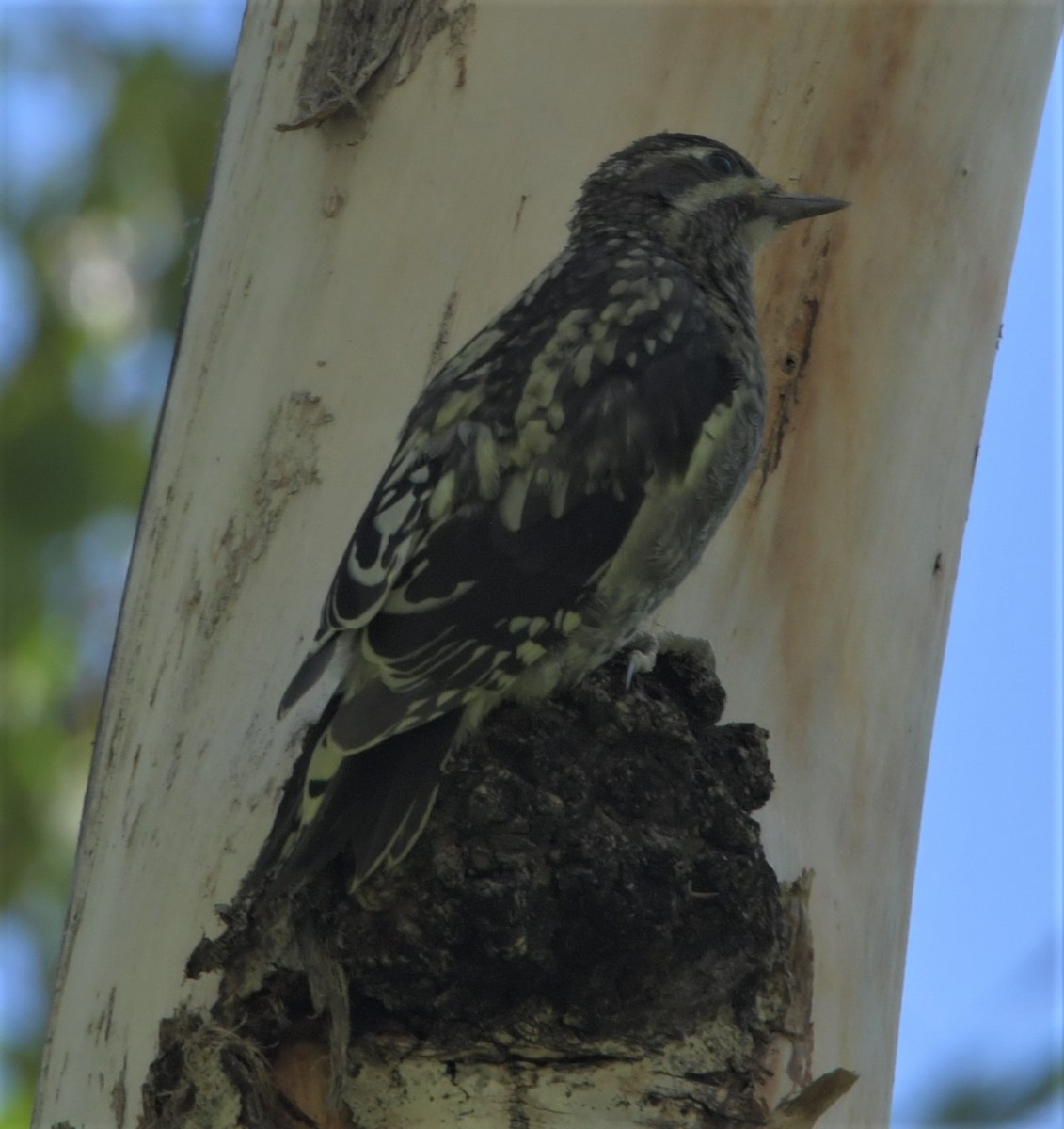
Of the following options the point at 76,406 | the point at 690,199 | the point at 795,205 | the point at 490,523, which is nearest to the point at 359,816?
the point at 490,523

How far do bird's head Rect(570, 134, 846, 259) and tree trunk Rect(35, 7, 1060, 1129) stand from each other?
5 cm

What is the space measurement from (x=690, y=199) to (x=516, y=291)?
585 mm

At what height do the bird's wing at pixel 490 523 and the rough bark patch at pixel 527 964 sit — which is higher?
the bird's wing at pixel 490 523

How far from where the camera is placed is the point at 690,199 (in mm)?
3396

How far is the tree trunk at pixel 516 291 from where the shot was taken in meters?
2.74

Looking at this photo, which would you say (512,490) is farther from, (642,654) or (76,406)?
(76,406)

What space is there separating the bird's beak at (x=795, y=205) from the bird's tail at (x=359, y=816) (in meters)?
1.25

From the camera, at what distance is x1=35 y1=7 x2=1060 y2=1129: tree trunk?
274 centimetres

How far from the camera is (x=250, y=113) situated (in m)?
3.32

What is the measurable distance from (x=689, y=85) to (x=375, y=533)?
3.68 feet

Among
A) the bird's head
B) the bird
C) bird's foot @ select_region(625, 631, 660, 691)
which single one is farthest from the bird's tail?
the bird's head

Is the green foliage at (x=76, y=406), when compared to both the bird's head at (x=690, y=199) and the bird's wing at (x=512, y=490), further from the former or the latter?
the bird's wing at (x=512, y=490)

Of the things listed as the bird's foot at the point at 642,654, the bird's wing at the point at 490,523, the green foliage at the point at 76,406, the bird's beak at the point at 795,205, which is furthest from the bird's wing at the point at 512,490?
the green foliage at the point at 76,406

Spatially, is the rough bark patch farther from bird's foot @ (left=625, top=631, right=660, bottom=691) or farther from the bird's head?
the bird's head
